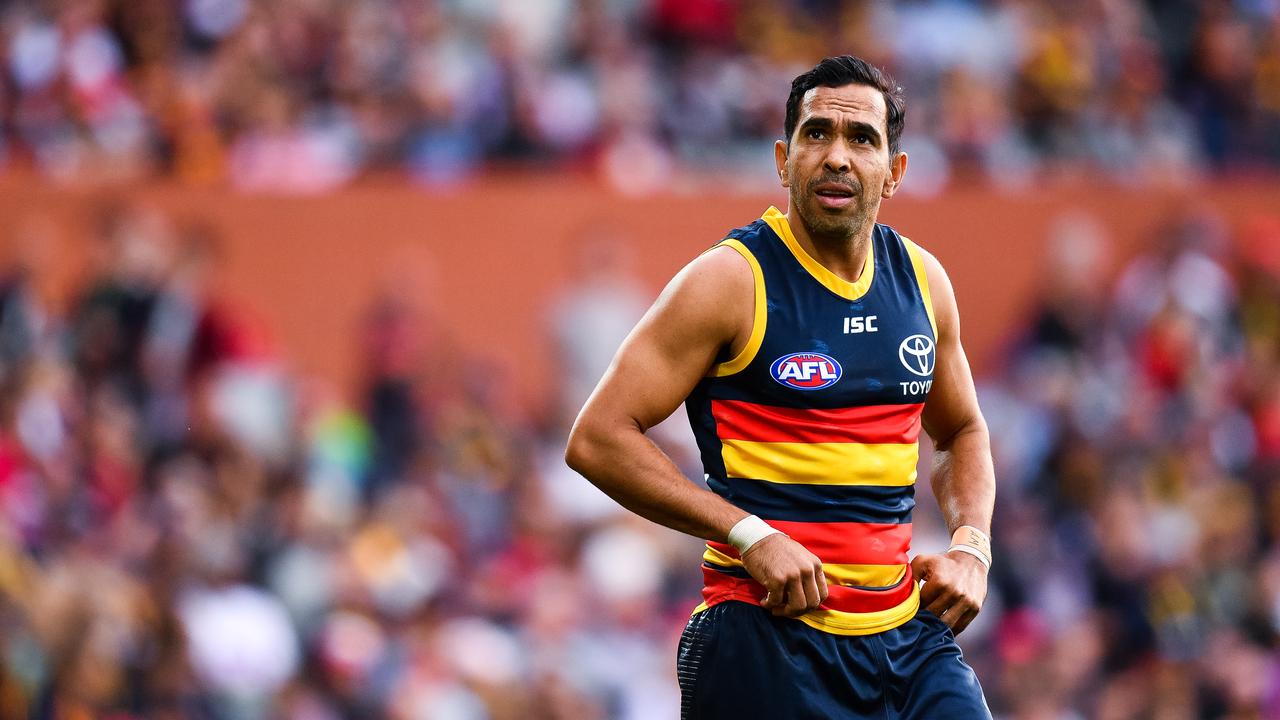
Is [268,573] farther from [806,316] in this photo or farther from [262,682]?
[806,316]

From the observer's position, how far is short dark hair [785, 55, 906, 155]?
4480mm

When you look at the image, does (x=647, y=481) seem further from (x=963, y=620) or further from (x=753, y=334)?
(x=963, y=620)

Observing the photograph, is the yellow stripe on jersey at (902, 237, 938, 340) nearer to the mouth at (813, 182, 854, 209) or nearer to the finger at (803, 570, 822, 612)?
the mouth at (813, 182, 854, 209)

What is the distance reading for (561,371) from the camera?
11789 mm

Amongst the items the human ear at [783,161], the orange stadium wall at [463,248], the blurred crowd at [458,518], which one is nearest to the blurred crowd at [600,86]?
the orange stadium wall at [463,248]

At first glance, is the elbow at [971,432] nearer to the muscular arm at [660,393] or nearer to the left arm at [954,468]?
the left arm at [954,468]

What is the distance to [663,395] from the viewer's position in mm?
4332

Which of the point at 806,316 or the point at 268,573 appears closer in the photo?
the point at 806,316

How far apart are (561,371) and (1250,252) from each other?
5589mm

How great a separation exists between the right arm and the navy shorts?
11 cm

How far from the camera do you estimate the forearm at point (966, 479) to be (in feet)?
15.5

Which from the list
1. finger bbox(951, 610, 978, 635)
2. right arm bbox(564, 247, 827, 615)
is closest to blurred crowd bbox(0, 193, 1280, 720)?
finger bbox(951, 610, 978, 635)

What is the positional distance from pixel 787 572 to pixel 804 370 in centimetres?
52

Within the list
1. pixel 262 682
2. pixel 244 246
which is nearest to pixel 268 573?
pixel 262 682
